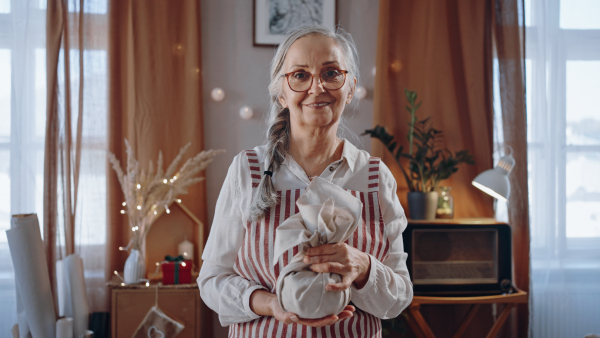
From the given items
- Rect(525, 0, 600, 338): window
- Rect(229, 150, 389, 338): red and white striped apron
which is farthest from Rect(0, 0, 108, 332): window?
Rect(525, 0, 600, 338): window

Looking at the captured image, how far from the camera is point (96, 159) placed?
2.45 metres

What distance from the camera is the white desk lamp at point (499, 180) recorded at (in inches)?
91.1

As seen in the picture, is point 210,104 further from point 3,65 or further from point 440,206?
point 440,206

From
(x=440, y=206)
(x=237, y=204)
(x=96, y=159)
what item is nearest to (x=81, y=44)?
(x=96, y=159)

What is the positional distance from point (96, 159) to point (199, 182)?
55cm

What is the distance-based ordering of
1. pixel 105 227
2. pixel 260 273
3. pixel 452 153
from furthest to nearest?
pixel 452 153, pixel 105 227, pixel 260 273

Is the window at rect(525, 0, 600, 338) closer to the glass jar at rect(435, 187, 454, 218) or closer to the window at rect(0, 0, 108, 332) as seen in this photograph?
the glass jar at rect(435, 187, 454, 218)

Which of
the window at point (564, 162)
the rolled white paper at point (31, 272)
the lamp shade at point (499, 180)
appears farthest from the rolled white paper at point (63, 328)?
the window at point (564, 162)

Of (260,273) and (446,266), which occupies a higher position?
(260,273)

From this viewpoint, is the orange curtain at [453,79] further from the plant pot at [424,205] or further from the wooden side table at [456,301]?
the wooden side table at [456,301]

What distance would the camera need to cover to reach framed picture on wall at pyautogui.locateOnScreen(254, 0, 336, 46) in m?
2.57

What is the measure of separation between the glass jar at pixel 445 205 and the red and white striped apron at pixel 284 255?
4.53ft

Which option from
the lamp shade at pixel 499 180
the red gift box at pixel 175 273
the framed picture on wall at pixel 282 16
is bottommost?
the red gift box at pixel 175 273

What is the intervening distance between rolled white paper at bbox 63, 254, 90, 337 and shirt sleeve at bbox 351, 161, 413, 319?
5.05 ft
